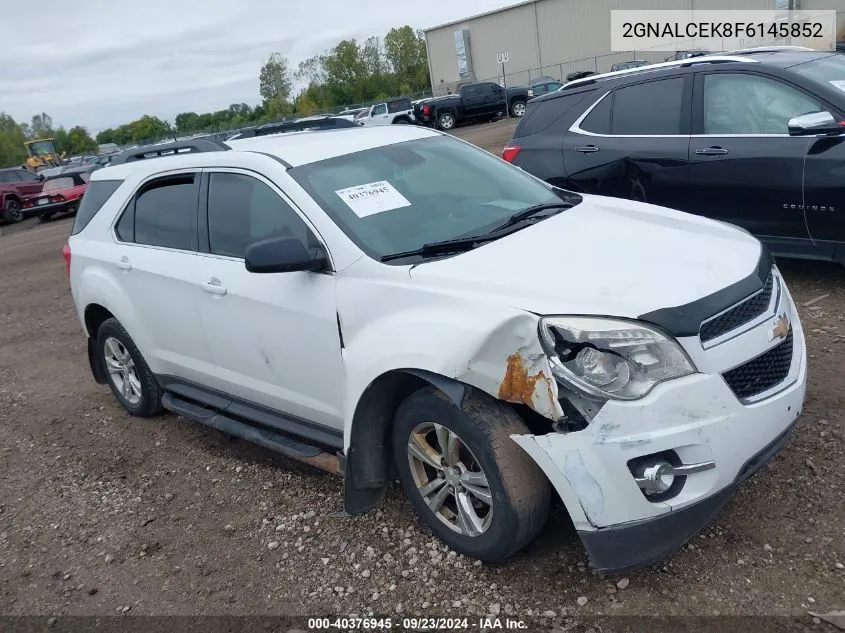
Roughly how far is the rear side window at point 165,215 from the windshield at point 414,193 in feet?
3.10

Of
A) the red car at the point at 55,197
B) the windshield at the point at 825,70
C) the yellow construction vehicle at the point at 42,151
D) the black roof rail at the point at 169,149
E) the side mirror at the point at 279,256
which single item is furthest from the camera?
the yellow construction vehicle at the point at 42,151

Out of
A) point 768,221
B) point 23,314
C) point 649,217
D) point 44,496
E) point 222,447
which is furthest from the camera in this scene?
point 23,314

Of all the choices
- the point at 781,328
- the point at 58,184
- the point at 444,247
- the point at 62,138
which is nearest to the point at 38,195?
the point at 58,184

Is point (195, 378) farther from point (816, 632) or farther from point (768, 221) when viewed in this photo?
point (768, 221)

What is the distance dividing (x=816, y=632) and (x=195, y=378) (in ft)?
11.3

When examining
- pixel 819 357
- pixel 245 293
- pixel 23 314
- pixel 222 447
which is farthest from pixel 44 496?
pixel 23 314

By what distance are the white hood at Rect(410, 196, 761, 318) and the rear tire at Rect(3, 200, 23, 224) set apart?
77.7ft

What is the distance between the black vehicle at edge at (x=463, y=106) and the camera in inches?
1324

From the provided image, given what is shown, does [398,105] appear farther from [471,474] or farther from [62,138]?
[62,138]

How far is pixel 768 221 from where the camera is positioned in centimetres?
558

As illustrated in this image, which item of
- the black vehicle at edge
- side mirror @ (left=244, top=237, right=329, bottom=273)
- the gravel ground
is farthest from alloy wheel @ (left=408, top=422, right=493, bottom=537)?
the black vehicle at edge

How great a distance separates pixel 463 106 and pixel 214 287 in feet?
103

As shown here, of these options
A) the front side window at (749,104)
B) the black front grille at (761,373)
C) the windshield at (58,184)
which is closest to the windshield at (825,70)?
the front side window at (749,104)

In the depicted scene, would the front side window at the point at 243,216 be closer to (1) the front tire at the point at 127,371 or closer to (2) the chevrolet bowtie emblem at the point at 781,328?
(1) the front tire at the point at 127,371
